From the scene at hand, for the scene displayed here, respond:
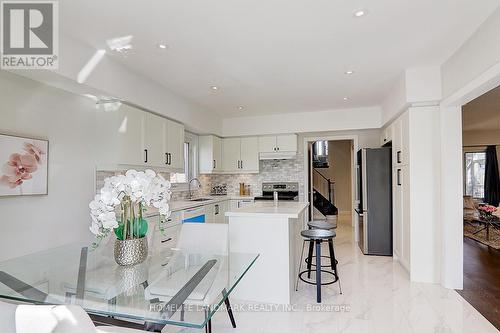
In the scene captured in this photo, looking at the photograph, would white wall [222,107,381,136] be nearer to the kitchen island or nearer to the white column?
the white column

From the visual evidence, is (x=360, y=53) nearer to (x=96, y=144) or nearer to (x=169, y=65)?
(x=169, y=65)

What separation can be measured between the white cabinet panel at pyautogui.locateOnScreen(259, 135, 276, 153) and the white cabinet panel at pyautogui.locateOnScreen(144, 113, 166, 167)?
90.4 inches

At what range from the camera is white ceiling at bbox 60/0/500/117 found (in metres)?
2.06

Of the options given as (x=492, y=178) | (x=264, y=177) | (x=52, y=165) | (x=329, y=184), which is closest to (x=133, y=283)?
(x=52, y=165)

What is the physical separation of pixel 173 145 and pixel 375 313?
10.6 ft

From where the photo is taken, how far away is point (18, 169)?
2396 mm

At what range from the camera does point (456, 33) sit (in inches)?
97.3

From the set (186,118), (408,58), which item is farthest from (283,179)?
(408,58)

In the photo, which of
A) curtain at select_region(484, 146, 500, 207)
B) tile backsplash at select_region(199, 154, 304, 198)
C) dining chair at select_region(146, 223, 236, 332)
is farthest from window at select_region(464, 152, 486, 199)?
dining chair at select_region(146, 223, 236, 332)

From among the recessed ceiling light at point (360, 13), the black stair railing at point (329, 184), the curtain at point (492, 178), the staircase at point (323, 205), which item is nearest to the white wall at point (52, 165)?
the recessed ceiling light at point (360, 13)

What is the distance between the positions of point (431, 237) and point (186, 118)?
12.1ft

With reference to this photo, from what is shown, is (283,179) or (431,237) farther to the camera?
(283,179)

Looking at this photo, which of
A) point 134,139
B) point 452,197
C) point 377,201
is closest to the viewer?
point 452,197

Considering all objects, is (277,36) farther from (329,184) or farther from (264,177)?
(329,184)
